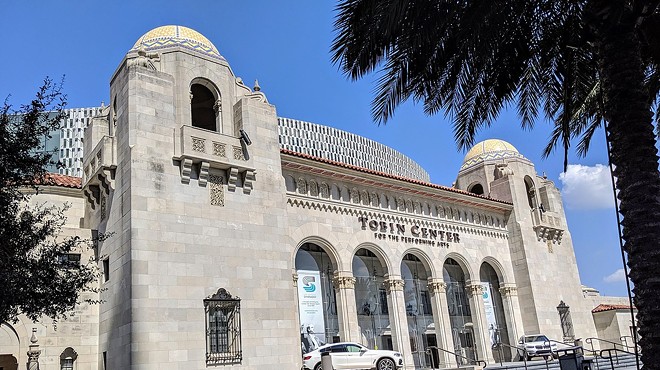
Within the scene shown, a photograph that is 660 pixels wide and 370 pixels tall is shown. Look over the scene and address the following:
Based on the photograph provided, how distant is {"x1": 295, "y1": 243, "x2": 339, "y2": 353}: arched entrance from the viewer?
24.0 metres

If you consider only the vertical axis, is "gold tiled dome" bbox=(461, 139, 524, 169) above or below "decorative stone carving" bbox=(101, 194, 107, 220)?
above

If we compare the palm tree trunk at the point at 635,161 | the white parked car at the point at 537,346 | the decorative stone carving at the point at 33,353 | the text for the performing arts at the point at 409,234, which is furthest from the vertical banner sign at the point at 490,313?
the palm tree trunk at the point at 635,161

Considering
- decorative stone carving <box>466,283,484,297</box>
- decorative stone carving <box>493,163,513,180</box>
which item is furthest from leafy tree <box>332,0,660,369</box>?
decorative stone carving <box>493,163,513,180</box>

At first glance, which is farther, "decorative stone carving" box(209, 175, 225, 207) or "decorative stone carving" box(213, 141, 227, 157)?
"decorative stone carving" box(213, 141, 227, 157)

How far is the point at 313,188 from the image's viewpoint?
24000 millimetres

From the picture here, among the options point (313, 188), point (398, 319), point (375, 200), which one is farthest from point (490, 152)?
point (313, 188)

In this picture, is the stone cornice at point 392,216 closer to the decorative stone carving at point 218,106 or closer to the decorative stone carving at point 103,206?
the decorative stone carving at point 218,106

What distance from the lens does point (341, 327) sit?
2377cm

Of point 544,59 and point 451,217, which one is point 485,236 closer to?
point 451,217

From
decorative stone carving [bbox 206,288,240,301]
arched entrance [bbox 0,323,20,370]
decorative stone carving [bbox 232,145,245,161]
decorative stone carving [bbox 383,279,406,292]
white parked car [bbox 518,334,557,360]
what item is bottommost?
white parked car [bbox 518,334,557,360]

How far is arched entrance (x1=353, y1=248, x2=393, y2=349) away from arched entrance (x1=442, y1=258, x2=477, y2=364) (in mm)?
3900

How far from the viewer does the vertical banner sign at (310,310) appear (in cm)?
2388

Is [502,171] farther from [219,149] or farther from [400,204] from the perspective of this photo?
[219,149]

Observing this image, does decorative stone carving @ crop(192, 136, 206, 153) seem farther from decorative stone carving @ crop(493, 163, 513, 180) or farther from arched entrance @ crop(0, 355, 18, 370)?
decorative stone carving @ crop(493, 163, 513, 180)
